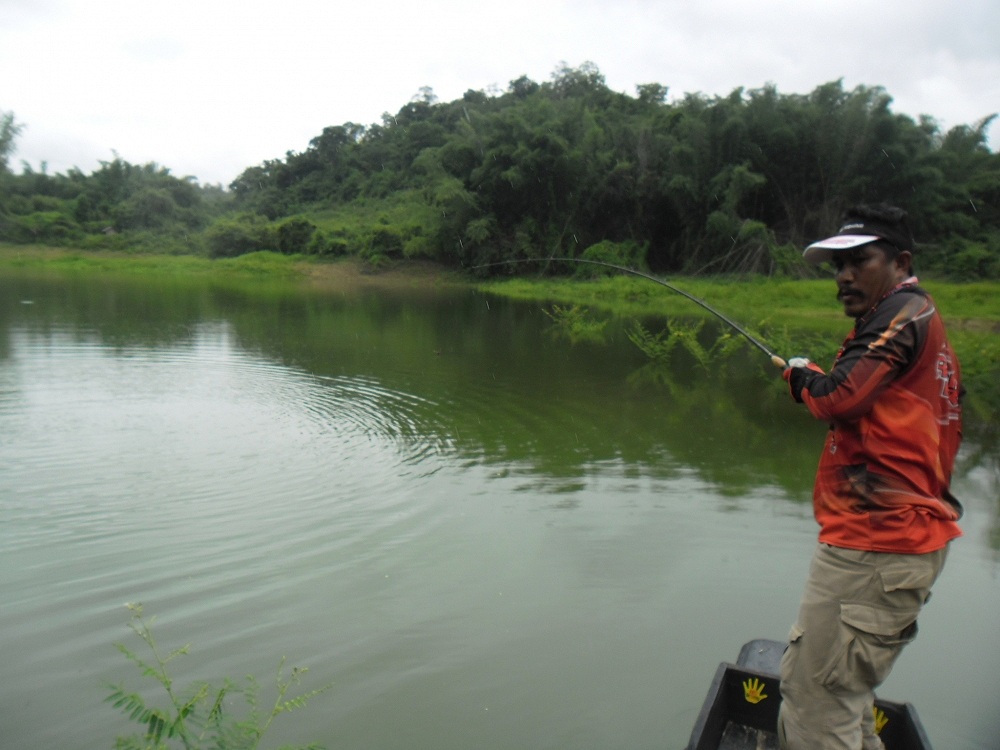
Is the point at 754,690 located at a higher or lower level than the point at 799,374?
lower

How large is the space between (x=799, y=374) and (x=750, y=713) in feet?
3.39

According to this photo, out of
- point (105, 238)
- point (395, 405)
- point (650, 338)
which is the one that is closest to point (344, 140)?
point (105, 238)

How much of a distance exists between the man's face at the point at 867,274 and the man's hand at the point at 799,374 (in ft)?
0.55

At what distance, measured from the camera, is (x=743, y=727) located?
7.68 feet

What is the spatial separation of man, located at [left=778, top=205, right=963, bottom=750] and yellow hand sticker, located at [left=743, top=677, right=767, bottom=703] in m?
0.33

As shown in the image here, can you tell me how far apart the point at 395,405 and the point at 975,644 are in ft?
16.5

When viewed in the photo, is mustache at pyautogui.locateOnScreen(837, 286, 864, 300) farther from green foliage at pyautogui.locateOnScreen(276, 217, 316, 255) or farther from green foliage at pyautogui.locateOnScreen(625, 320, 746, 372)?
green foliage at pyautogui.locateOnScreen(276, 217, 316, 255)

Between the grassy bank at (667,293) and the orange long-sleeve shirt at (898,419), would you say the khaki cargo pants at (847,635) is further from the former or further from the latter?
the grassy bank at (667,293)

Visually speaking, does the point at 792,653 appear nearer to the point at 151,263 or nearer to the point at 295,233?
the point at 295,233

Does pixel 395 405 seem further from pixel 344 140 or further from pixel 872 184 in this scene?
pixel 344 140

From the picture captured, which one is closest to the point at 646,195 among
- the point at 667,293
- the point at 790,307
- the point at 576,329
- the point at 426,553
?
the point at 667,293

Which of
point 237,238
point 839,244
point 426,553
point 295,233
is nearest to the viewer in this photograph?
point 839,244

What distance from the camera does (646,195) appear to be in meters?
26.5

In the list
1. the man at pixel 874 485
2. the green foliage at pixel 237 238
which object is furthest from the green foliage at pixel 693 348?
the green foliage at pixel 237 238
